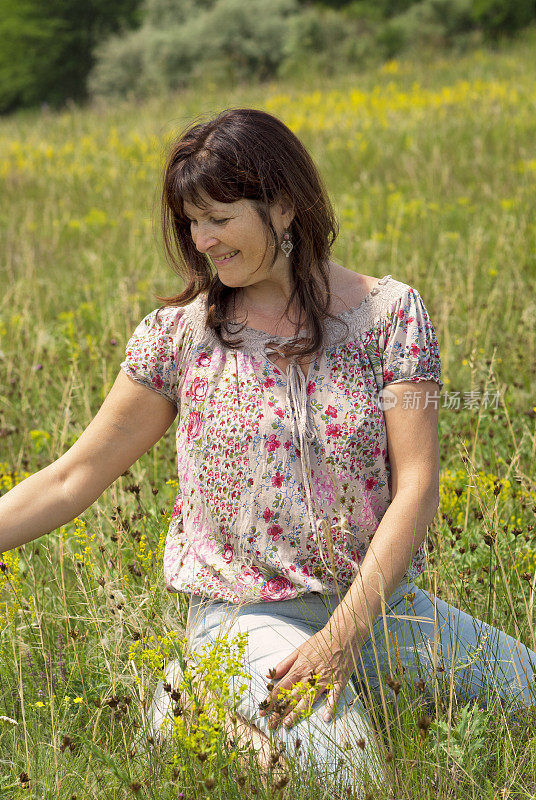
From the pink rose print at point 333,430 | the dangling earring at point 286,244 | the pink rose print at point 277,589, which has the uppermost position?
the dangling earring at point 286,244

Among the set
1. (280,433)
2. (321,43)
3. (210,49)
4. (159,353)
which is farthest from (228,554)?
(321,43)

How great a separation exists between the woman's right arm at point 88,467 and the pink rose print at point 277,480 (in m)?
0.36

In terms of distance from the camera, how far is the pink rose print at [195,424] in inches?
86.3

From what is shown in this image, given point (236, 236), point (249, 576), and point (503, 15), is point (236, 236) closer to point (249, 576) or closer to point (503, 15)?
point (249, 576)

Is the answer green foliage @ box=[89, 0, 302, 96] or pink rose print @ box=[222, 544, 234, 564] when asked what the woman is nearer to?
pink rose print @ box=[222, 544, 234, 564]

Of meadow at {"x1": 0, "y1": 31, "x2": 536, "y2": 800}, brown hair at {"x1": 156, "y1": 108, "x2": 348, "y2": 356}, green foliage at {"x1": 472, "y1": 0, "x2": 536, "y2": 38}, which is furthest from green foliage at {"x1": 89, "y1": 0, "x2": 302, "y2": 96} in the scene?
brown hair at {"x1": 156, "y1": 108, "x2": 348, "y2": 356}

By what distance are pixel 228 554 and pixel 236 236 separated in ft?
2.59

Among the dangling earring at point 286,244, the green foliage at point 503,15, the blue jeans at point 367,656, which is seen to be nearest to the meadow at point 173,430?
the blue jeans at point 367,656

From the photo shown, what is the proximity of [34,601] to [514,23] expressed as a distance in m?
23.4

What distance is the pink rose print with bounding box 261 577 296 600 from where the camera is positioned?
2.12 m

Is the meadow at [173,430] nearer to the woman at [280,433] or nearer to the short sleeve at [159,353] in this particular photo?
the woman at [280,433]

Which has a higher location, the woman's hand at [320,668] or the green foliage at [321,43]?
the green foliage at [321,43]

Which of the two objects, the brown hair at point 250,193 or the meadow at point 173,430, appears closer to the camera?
the meadow at point 173,430

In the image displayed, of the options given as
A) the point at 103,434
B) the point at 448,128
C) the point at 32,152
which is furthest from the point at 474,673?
the point at 32,152
